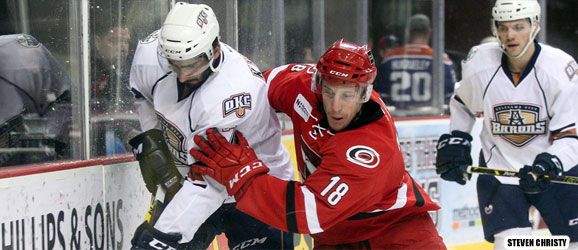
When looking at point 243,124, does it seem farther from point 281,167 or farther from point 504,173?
point 504,173

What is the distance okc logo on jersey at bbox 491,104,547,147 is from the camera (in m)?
3.83

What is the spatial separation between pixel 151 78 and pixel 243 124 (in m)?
0.39

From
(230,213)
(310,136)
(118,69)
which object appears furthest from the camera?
(118,69)

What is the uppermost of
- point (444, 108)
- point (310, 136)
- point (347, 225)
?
point (310, 136)

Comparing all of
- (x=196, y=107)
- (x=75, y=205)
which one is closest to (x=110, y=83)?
(x=75, y=205)

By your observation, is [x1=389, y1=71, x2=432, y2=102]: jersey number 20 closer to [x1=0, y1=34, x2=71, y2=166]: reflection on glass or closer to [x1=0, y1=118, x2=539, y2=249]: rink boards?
[x1=0, y1=118, x2=539, y2=249]: rink boards

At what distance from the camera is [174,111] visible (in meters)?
2.93

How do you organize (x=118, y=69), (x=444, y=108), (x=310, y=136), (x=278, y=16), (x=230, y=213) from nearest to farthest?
(x=310, y=136) → (x=230, y=213) → (x=118, y=69) → (x=278, y=16) → (x=444, y=108)

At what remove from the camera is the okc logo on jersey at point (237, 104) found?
2.81 meters

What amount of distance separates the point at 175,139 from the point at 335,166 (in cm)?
65

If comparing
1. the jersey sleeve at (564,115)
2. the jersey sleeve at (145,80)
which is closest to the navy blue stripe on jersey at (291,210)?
the jersey sleeve at (145,80)

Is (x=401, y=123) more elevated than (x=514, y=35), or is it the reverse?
(x=514, y=35)

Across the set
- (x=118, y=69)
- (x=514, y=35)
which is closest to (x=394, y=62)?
(x=514, y=35)

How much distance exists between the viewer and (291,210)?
265 cm
